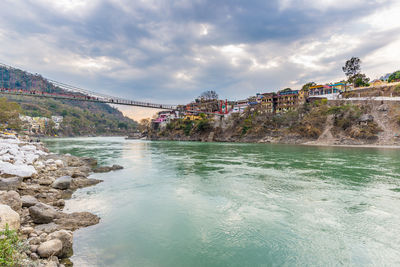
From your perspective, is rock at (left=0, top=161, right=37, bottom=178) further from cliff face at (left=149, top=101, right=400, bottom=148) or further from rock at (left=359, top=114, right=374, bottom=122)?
rock at (left=359, top=114, right=374, bottom=122)

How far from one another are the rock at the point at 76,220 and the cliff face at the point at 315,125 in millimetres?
41451

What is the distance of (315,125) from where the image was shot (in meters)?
42.2

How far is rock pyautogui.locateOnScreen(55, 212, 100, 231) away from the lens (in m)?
5.15

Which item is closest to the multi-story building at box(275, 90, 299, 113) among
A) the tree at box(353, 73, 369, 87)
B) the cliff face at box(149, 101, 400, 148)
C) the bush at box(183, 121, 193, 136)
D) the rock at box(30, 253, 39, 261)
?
the cliff face at box(149, 101, 400, 148)

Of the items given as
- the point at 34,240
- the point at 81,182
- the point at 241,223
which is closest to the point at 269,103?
the point at 81,182

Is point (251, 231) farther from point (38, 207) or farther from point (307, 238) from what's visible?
point (38, 207)

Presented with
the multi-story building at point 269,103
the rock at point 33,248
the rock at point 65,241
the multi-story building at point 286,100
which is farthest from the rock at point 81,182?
the multi-story building at point 269,103

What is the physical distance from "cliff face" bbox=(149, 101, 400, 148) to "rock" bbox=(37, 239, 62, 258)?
42.7m

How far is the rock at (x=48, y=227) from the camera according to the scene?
463 centimetres

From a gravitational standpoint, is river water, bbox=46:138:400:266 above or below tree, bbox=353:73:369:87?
below

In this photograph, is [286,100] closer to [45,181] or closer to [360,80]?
[360,80]

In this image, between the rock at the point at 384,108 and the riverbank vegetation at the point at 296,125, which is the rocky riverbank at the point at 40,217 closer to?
the riverbank vegetation at the point at 296,125

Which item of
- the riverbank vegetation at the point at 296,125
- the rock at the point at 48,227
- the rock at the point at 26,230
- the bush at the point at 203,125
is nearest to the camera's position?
the rock at the point at 26,230

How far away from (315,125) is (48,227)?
46177mm
